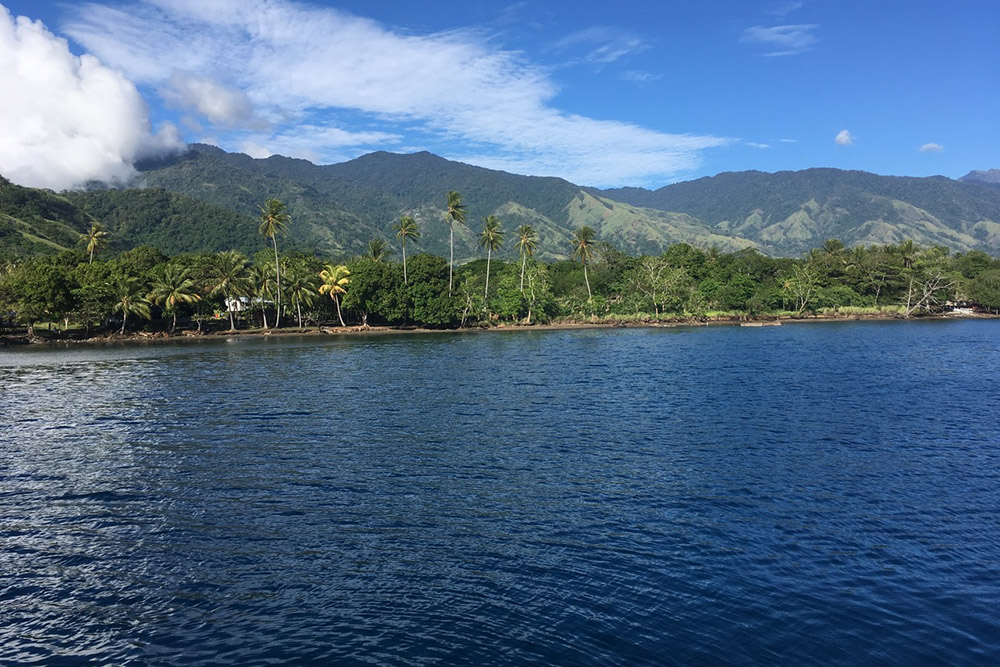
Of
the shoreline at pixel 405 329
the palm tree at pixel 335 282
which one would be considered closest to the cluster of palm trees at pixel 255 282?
the palm tree at pixel 335 282

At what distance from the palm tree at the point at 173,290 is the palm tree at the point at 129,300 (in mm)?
2175

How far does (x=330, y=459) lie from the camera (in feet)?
102

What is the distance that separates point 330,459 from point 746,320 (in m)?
139

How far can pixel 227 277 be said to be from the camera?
11938 centimetres

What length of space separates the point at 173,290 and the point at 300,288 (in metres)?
23.4

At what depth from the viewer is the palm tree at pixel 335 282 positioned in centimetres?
12401

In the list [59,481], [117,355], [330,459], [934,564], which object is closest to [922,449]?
[934,564]

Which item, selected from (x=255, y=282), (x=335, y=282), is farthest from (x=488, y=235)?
(x=255, y=282)

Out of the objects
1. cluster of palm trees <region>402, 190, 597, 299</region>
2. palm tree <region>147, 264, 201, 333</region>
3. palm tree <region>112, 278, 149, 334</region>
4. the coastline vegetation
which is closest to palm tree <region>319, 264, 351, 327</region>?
the coastline vegetation

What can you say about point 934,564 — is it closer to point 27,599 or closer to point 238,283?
point 27,599

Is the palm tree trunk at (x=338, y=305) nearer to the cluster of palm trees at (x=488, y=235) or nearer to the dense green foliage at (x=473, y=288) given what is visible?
the dense green foliage at (x=473, y=288)

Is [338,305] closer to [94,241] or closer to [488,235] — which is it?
[488,235]

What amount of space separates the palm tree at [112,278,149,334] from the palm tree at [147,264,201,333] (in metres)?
2.17

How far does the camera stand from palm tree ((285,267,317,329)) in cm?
12388
